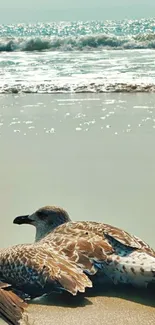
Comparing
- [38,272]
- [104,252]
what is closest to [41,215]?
[104,252]

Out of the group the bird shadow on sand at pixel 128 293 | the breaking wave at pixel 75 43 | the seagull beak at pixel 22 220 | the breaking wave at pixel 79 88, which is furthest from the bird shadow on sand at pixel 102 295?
the breaking wave at pixel 75 43

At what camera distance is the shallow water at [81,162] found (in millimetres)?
6387

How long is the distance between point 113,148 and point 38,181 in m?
1.74

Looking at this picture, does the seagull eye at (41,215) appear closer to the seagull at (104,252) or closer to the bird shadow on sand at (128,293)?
the seagull at (104,252)

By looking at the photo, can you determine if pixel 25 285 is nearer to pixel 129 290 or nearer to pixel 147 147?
pixel 129 290

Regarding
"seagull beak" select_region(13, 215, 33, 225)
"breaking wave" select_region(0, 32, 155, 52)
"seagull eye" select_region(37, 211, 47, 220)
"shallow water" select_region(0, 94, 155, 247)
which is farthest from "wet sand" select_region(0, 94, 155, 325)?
"breaking wave" select_region(0, 32, 155, 52)

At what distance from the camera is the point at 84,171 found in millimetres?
7785

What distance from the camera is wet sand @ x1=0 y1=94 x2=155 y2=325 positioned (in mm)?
4539

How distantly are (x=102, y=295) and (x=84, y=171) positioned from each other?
3.17m

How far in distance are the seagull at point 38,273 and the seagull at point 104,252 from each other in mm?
100

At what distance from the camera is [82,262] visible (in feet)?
15.8

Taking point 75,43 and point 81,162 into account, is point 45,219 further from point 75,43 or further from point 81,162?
point 75,43

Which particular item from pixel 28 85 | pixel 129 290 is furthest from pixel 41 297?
pixel 28 85

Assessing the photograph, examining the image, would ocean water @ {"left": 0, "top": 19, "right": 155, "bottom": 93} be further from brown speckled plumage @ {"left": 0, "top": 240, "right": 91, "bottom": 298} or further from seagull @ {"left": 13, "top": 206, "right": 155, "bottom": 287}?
brown speckled plumage @ {"left": 0, "top": 240, "right": 91, "bottom": 298}
